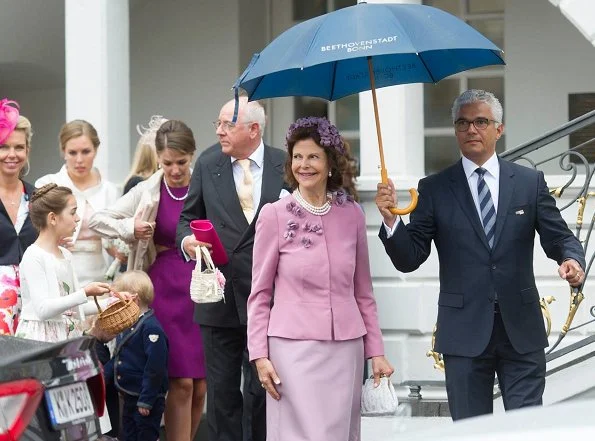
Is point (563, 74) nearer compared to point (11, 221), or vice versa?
point (11, 221)

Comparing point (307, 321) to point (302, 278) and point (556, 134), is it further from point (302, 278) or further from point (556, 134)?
point (556, 134)

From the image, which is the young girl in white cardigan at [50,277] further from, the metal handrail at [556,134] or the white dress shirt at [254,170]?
the metal handrail at [556,134]

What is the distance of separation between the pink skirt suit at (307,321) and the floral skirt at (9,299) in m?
1.97

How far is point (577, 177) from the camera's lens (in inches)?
410

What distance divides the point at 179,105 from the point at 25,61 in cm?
151

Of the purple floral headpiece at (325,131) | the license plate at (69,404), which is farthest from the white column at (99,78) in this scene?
the license plate at (69,404)

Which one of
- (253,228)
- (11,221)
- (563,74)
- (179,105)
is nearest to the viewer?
(253,228)

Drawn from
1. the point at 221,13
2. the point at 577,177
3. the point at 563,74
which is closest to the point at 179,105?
the point at 221,13

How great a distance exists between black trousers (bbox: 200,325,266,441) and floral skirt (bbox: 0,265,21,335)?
1.04 m

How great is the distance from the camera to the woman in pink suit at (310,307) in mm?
6461

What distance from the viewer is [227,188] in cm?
796

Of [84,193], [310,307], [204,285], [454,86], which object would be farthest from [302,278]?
[454,86]

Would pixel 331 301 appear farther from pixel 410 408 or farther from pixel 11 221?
pixel 410 408

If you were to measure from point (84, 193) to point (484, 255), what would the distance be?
3.43m
